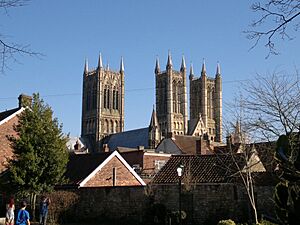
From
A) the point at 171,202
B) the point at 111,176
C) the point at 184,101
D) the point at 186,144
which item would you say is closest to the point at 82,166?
the point at 111,176

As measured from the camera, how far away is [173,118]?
135125 mm

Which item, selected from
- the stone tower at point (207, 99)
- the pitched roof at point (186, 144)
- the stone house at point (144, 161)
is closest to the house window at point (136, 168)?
the stone house at point (144, 161)

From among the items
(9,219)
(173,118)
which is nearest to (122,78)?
(173,118)

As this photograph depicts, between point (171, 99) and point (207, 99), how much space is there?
11.8 m

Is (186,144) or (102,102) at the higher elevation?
(102,102)

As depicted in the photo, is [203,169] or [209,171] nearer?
[209,171]

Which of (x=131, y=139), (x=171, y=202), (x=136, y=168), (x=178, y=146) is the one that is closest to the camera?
(x=171, y=202)

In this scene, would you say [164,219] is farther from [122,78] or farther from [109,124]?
[122,78]

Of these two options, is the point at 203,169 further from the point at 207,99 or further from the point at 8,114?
the point at 207,99

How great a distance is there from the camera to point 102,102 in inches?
5595

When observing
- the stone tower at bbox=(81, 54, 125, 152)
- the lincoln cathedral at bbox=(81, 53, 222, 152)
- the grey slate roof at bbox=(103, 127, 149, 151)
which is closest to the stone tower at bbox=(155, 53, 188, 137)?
the lincoln cathedral at bbox=(81, 53, 222, 152)

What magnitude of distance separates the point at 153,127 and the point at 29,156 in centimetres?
7018

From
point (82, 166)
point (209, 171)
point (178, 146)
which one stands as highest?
point (178, 146)

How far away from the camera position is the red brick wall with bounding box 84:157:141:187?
116 ft
